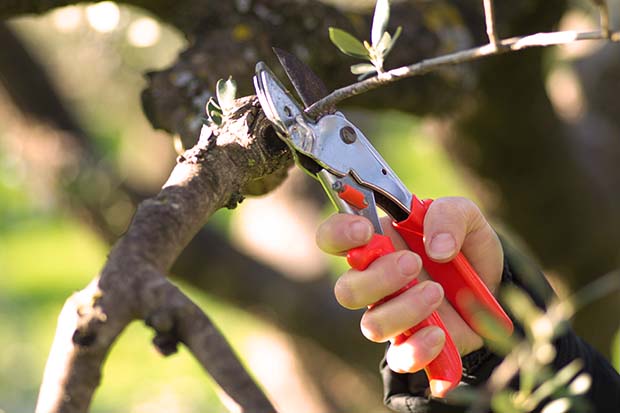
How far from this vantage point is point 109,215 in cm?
329

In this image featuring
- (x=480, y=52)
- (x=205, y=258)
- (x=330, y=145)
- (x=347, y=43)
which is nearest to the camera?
(x=480, y=52)

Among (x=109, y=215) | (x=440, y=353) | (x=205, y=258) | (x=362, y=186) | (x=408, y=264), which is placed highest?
(x=109, y=215)

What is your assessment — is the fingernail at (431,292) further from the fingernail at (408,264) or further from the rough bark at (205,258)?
the rough bark at (205,258)

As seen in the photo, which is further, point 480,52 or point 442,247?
point 442,247

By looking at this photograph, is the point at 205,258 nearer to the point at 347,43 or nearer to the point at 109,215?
the point at 109,215

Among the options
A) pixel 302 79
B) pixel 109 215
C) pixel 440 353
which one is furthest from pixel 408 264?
pixel 109 215

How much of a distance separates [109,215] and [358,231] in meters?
2.08

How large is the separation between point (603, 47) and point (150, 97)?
2.47 m

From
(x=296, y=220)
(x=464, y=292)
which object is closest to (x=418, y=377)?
(x=464, y=292)

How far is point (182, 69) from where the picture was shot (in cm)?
178

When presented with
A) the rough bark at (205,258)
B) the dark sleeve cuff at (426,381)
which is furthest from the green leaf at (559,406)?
the rough bark at (205,258)

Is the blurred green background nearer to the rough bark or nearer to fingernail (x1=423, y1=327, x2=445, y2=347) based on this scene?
the rough bark

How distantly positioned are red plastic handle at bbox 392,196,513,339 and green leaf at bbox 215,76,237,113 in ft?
1.35

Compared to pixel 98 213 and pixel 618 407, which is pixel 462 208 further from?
pixel 98 213
